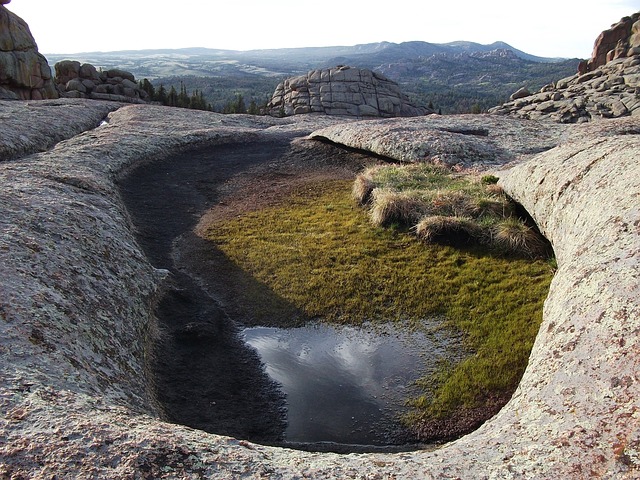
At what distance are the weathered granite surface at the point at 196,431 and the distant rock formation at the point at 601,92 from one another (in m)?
36.3

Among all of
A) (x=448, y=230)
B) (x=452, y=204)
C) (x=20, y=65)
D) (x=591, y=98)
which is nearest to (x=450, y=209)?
(x=452, y=204)

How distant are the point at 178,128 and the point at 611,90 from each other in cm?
4038

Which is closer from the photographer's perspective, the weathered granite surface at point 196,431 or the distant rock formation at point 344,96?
the weathered granite surface at point 196,431

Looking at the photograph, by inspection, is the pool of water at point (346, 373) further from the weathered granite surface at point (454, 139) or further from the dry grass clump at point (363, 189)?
the weathered granite surface at point (454, 139)

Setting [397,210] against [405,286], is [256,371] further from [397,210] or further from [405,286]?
[397,210]

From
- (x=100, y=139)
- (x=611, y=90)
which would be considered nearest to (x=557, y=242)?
(x=100, y=139)

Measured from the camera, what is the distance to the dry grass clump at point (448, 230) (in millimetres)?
15406

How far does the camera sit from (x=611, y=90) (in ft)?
163

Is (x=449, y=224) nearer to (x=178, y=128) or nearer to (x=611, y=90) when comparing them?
(x=178, y=128)

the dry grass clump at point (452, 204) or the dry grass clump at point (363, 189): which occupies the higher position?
the dry grass clump at point (452, 204)

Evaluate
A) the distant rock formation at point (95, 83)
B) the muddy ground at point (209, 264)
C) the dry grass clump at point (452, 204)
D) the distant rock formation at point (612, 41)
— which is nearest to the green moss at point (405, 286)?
the muddy ground at point (209, 264)

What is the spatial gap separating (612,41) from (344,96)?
36.9 meters

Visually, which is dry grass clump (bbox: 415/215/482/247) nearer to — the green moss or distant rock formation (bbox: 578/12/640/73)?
the green moss

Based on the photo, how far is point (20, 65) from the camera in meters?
57.8
